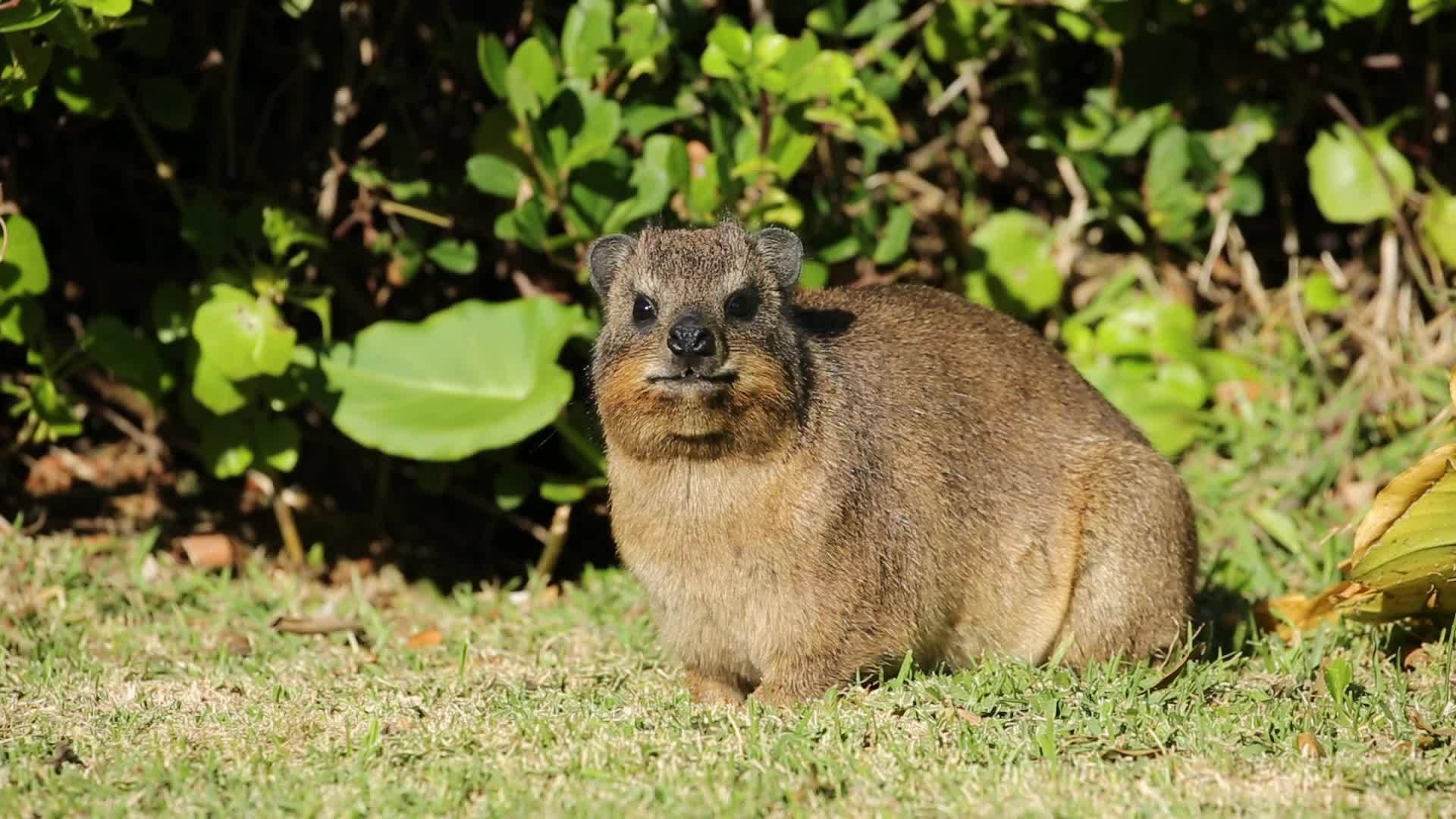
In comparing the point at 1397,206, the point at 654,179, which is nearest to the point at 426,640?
the point at 654,179

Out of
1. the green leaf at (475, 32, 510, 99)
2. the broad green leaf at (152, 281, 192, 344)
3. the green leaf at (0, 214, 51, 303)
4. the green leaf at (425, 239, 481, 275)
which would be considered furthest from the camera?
the green leaf at (425, 239, 481, 275)

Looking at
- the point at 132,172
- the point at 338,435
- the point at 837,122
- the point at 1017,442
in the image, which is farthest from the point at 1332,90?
the point at 132,172

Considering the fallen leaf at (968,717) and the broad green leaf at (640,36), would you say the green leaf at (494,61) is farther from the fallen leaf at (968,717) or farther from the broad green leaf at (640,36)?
the fallen leaf at (968,717)

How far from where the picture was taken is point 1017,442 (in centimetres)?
614

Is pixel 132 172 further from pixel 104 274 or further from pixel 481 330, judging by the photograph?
pixel 481 330

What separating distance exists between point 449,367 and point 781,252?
1.94 meters

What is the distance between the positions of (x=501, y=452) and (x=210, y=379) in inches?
51.0

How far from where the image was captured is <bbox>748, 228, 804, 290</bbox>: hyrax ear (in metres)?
5.68

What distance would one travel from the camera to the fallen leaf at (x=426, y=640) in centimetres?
663

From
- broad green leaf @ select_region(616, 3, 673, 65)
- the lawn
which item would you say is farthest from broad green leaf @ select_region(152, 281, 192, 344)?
broad green leaf @ select_region(616, 3, 673, 65)

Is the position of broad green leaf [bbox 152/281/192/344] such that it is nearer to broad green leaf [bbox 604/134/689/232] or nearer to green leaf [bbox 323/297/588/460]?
green leaf [bbox 323/297/588/460]

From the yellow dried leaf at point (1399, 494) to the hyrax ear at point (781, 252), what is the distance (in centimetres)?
200

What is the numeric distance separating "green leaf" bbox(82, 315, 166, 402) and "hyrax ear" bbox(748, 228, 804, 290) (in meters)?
2.80

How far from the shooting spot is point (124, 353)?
23.0 ft
